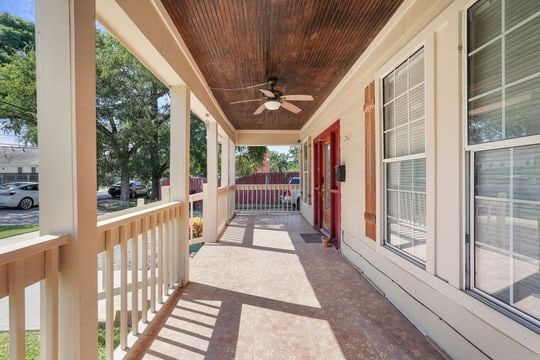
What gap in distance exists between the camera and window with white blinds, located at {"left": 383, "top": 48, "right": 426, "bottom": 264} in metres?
2.39

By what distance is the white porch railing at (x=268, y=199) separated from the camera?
32.6ft

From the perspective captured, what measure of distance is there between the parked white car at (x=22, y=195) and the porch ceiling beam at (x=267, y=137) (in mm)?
7882

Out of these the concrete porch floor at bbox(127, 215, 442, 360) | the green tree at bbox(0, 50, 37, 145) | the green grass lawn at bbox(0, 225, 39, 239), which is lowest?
the concrete porch floor at bbox(127, 215, 442, 360)

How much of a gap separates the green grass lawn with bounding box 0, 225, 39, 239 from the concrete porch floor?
1198 mm


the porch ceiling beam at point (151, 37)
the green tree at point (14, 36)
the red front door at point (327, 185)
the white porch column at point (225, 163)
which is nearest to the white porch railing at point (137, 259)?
the green tree at point (14, 36)

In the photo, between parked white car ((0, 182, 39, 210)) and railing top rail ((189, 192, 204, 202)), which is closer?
parked white car ((0, 182, 39, 210))

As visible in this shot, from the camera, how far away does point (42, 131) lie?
4.39ft

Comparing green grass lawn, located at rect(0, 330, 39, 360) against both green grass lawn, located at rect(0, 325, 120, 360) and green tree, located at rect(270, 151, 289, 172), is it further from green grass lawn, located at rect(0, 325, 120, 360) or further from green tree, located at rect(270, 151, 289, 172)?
green tree, located at rect(270, 151, 289, 172)

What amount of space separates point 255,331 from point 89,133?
74.4 inches

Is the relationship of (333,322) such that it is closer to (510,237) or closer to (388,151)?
(510,237)

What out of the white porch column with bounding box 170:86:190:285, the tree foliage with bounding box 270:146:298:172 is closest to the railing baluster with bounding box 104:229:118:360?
the white porch column with bounding box 170:86:190:285

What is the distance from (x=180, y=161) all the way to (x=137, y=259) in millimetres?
1200

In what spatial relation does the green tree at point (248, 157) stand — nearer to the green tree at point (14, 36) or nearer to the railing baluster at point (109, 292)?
the railing baluster at point (109, 292)

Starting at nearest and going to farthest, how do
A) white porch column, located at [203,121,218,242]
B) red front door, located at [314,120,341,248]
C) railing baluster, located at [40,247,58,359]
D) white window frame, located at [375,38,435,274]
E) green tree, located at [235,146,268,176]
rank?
1. railing baluster, located at [40,247,58,359]
2. white window frame, located at [375,38,435,274]
3. red front door, located at [314,120,341,248]
4. white porch column, located at [203,121,218,242]
5. green tree, located at [235,146,268,176]
